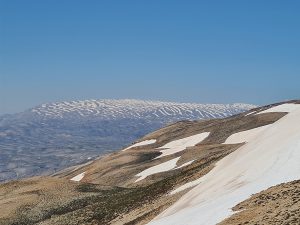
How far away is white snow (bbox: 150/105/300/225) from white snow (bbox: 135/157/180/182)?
1362 inches

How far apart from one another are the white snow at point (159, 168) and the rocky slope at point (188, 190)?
31 cm

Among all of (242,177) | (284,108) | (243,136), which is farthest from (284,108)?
(242,177)

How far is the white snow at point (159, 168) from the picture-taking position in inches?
3774

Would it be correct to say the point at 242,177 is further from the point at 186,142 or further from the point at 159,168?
the point at 186,142

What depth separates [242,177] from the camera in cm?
4694

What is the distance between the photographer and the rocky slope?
117ft

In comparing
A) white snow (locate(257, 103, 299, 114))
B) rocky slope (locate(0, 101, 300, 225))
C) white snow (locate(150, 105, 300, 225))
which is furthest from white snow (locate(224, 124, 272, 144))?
white snow (locate(150, 105, 300, 225))

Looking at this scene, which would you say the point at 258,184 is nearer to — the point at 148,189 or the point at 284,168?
the point at 284,168

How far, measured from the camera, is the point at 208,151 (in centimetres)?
9981

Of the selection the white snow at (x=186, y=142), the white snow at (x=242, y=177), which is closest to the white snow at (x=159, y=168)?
the white snow at (x=186, y=142)

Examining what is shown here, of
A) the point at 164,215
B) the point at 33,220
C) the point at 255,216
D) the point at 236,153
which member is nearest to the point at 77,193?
the point at 33,220

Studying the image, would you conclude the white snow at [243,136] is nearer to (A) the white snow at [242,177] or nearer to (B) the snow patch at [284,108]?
(B) the snow patch at [284,108]

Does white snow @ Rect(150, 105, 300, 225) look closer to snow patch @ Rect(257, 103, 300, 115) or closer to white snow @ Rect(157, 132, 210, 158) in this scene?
white snow @ Rect(157, 132, 210, 158)

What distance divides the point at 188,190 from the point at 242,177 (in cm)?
972
